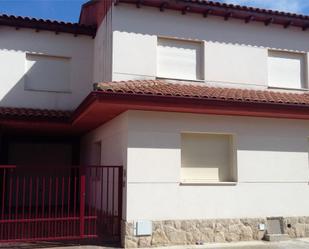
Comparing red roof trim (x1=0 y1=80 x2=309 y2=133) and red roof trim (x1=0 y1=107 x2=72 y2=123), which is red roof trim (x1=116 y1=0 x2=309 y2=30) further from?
red roof trim (x1=0 y1=107 x2=72 y2=123)

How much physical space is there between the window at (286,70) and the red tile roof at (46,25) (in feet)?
19.7

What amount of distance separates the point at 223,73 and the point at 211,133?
257 centimetres

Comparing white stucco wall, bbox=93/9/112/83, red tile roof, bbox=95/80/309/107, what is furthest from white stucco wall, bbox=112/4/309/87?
red tile roof, bbox=95/80/309/107

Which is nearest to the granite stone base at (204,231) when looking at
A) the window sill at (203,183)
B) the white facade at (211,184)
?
the white facade at (211,184)

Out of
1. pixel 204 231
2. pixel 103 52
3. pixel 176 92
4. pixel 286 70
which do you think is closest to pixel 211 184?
pixel 204 231

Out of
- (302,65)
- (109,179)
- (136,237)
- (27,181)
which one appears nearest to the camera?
(136,237)

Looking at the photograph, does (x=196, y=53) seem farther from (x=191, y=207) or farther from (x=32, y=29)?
(x=32, y=29)

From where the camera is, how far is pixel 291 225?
10734 mm

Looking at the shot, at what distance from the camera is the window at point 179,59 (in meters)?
11.8

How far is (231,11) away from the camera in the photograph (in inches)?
484

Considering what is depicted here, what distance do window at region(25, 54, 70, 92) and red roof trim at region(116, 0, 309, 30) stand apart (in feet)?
13.4

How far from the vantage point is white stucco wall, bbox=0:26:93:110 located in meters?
13.9

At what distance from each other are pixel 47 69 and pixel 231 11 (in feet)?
20.7

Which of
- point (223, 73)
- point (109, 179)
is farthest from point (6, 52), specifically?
point (223, 73)
